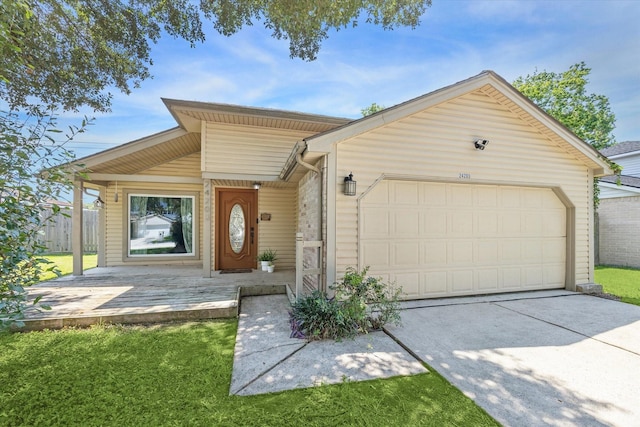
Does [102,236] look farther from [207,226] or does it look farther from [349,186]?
[349,186]

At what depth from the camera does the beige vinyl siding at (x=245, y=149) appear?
6277 mm

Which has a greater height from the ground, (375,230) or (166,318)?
(375,230)

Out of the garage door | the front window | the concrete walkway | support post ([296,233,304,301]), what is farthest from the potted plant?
the garage door

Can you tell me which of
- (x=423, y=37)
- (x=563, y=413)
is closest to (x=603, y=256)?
(x=423, y=37)

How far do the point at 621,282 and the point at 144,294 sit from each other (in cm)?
1122

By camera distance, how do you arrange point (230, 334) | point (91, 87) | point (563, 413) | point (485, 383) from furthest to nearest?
point (91, 87) → point (230, 334) → point (485, 383) → point (563, 413)

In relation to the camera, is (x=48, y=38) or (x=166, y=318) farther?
(x=48, y=38)

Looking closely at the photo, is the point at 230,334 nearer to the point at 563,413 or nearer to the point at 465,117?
the point at 563,413

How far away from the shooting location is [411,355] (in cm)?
314

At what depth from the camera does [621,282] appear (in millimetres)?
6973

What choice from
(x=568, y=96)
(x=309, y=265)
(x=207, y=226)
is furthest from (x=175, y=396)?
(x=568, y=96)

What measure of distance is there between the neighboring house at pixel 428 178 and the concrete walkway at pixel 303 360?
3.79ft

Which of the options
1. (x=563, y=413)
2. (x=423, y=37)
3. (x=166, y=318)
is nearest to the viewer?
(x=563, y=413)

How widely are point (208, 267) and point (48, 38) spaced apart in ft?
17.7
